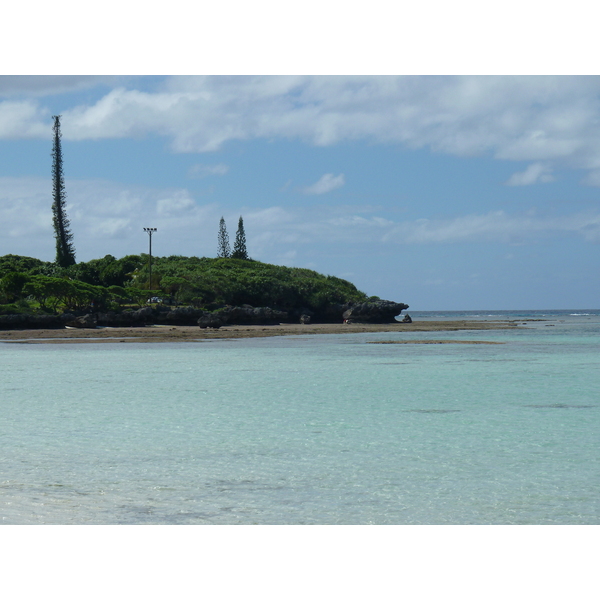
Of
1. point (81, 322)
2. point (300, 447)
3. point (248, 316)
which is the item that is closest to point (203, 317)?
point (248, 316)

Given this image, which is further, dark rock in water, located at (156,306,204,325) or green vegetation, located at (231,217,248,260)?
green vegetation, located at (231,217,248,260)

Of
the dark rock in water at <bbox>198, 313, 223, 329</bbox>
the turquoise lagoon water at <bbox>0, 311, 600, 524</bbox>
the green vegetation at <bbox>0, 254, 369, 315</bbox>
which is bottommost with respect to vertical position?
the turquoise lagoon water at <bbox>0, 311, 600, 524</bbox>

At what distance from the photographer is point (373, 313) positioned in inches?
2844

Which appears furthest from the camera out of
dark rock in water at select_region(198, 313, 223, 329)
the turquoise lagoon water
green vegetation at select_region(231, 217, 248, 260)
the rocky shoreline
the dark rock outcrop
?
green vegetation at select_region(231, 217, 248, 260)

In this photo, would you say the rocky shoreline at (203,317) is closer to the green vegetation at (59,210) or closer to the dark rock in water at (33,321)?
the dark rock in water at (33,321)

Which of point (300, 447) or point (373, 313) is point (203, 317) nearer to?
point (373, 313)

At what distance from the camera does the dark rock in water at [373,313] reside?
237 ft

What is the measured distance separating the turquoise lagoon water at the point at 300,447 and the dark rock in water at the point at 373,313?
2049 inches

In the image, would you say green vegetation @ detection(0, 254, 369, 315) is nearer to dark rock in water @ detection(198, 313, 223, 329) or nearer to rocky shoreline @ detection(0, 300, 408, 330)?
rocky shoreline @ detection(0, 300, 408, 330)

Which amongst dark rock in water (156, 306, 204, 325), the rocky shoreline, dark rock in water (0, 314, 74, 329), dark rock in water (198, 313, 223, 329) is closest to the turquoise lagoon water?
dark rock in water (0, 314, 74, 329)

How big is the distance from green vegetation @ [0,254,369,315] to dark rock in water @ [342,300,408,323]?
5963 millimetres

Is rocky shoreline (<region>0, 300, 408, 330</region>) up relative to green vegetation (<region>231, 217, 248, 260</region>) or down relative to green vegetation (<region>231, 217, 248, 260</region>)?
down

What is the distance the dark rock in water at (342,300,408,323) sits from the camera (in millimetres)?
72250

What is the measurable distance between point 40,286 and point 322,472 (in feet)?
147
